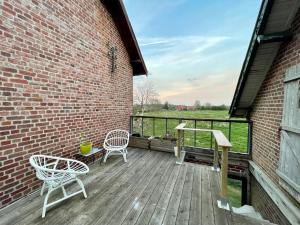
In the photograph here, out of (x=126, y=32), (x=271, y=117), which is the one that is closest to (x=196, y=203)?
(x=271, y=117)

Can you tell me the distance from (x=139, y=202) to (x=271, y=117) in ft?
9.52

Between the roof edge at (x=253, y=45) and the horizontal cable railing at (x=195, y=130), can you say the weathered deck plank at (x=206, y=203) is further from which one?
the roof edge at (x=253, y=45)

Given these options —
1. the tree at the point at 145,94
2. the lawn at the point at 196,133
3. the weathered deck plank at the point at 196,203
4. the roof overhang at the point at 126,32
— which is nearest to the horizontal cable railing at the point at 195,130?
the lawn at the point at 196,133

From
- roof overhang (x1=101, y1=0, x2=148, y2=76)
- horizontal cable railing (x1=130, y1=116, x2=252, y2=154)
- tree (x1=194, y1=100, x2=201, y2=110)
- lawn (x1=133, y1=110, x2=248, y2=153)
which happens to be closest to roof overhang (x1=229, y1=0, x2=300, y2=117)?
horizontal cable railing (x1=130, y1=116, x2=252, y2=154)

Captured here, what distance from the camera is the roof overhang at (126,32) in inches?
155

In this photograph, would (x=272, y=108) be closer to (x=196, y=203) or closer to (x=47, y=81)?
(x=196, y=203)

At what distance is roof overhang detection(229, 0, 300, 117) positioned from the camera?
79.6 inches

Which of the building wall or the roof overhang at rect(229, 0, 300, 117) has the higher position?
the roof overhang at rect(229, 0, 300, 117)

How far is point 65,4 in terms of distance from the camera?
2.64 metres

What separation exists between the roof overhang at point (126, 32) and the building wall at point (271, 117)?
12.5ft

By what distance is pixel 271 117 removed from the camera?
107 inches

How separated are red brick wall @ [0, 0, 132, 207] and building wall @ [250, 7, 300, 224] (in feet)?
12.5

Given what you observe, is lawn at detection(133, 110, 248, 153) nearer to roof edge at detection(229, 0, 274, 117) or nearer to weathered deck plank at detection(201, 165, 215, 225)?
roof edge at detection(229, 0, 274, 117)

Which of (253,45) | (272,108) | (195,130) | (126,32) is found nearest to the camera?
(253,45)
